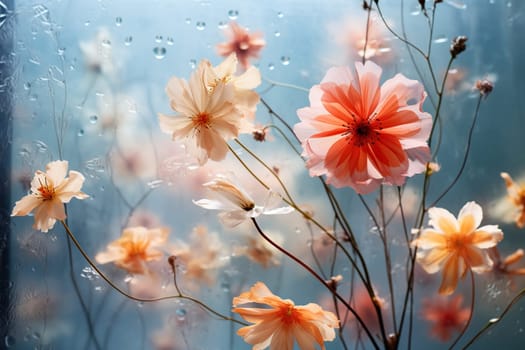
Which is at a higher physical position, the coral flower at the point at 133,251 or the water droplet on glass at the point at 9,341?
the coral flower at the point at 133,251

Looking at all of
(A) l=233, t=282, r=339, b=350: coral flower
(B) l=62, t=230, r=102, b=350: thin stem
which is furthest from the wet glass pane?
(A) l=233, t=282, r=339, b=350: coral flower

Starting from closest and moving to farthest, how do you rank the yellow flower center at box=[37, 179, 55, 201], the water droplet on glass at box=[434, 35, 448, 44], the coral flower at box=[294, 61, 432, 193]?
1. the coral flower at box=[294, 61, 432, 193]
2. the yellow flower center at box=[37, 179, 55, 201]
3. the water droplet on glass at box=[434, 35, 448, 44]

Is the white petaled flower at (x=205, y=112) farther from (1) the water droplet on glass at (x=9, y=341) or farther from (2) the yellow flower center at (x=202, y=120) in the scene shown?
(1) the water droplet on glass at (x=9, y=341)

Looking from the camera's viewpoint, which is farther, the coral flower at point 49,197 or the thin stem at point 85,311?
the thin stem at point 85,311

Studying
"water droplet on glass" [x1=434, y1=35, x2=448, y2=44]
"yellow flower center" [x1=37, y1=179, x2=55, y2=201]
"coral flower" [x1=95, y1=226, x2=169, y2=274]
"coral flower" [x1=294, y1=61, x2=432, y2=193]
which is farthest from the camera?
"water droplet on glass" [x1=434, y1=35, x2=448, y2=44]

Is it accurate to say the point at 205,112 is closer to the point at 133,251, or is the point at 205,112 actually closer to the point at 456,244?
the point at 133,251

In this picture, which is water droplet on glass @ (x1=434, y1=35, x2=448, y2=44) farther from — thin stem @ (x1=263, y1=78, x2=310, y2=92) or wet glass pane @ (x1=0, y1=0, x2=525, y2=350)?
thin stem @ (x1=263, y1=78, x2=310, y2=92)

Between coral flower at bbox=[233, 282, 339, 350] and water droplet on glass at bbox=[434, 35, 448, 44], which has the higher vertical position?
water droplet on glass at bbox=[434, 35, 448, 44]

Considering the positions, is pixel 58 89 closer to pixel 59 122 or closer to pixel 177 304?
pixel 59 122

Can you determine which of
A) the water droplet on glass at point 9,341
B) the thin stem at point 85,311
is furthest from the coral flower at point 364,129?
the water droplet on glass at point 9,341
